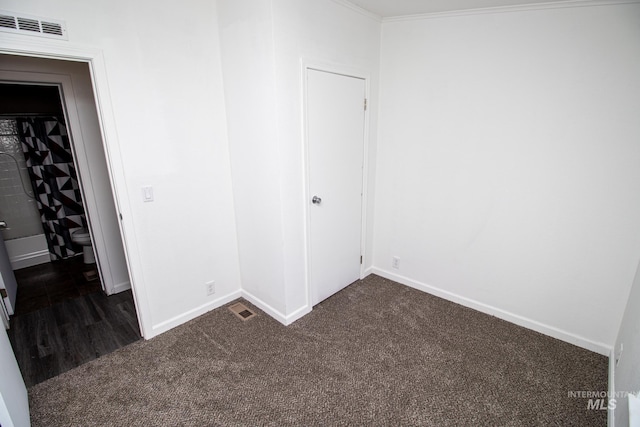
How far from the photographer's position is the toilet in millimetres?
3412

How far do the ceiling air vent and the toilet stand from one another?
245 centimetres

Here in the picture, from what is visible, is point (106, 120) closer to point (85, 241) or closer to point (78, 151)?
point (78, 151)

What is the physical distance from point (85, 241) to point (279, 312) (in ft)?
8.51

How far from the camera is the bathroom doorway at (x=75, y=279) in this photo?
85.4 inches

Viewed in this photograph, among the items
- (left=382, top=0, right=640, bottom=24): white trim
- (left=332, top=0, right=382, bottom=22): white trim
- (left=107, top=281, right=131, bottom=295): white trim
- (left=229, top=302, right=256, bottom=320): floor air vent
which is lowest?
(left=229, top=302, right=256, bottom=320): floor air vent

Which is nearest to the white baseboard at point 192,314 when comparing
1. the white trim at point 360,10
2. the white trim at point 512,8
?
the white trim at point 360,10

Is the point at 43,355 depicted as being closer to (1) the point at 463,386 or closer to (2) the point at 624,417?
(1) the point at 463,386

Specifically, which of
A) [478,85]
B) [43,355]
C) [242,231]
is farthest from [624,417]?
[43,355]

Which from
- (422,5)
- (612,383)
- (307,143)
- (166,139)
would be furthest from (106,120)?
(612,383)

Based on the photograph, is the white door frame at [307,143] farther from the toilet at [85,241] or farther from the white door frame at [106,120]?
the toilet at [85,241]

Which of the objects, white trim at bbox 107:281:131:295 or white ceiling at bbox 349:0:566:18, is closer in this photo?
white ceiling at bbox 349:0:566:18

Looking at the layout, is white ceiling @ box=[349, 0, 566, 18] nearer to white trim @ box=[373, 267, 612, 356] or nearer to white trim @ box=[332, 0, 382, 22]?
white trim @ box=[332, 0, 382, 22]

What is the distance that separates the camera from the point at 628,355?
1562 millimetres

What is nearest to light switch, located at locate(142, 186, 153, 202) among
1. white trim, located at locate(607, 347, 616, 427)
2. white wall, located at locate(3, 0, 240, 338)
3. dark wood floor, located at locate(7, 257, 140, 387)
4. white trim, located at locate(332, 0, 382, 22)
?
white wall, located at locate(3, 0, 240, 338)
